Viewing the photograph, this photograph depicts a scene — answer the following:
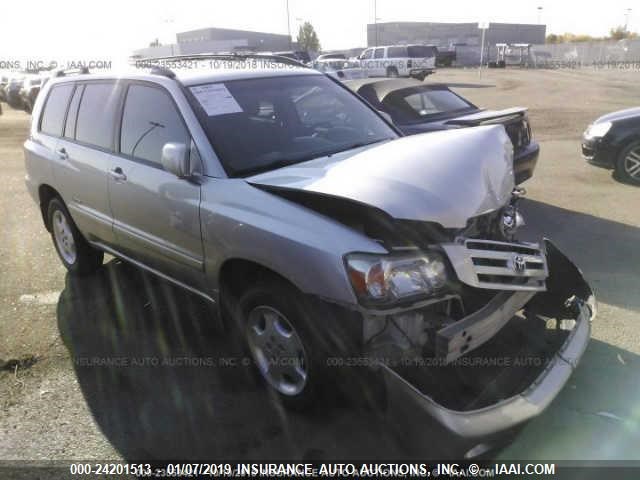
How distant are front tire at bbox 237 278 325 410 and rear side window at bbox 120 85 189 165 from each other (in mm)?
1151

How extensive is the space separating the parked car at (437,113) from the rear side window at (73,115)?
3276 mm

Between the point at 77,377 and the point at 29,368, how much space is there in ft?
1.39

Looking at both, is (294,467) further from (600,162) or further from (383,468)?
(600,162)

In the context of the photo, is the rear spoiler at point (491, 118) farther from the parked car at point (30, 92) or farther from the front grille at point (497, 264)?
the parked car at point (30, 92)

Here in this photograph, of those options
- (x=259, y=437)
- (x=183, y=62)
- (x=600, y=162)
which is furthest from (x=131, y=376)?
(x=600, y=162)

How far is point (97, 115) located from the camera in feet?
14.2

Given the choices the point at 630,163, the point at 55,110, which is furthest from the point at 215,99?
the point at 630,163

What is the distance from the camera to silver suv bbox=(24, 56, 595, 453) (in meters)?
2.48

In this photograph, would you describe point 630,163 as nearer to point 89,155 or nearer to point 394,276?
point 394,276

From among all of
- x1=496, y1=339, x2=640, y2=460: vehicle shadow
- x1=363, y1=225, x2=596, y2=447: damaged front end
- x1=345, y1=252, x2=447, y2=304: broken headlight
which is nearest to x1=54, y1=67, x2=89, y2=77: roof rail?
x1=345, y1=252, x2=447, y2=304: broken headlight

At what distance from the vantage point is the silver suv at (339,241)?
2.48m

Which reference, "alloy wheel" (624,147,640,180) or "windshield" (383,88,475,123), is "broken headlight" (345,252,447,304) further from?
"alloy wheel" (624,147,640,180)

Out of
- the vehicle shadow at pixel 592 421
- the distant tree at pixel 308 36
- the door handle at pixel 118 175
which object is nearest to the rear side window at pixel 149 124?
the door handle at pixel 118 175

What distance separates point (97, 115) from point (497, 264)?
333cm
